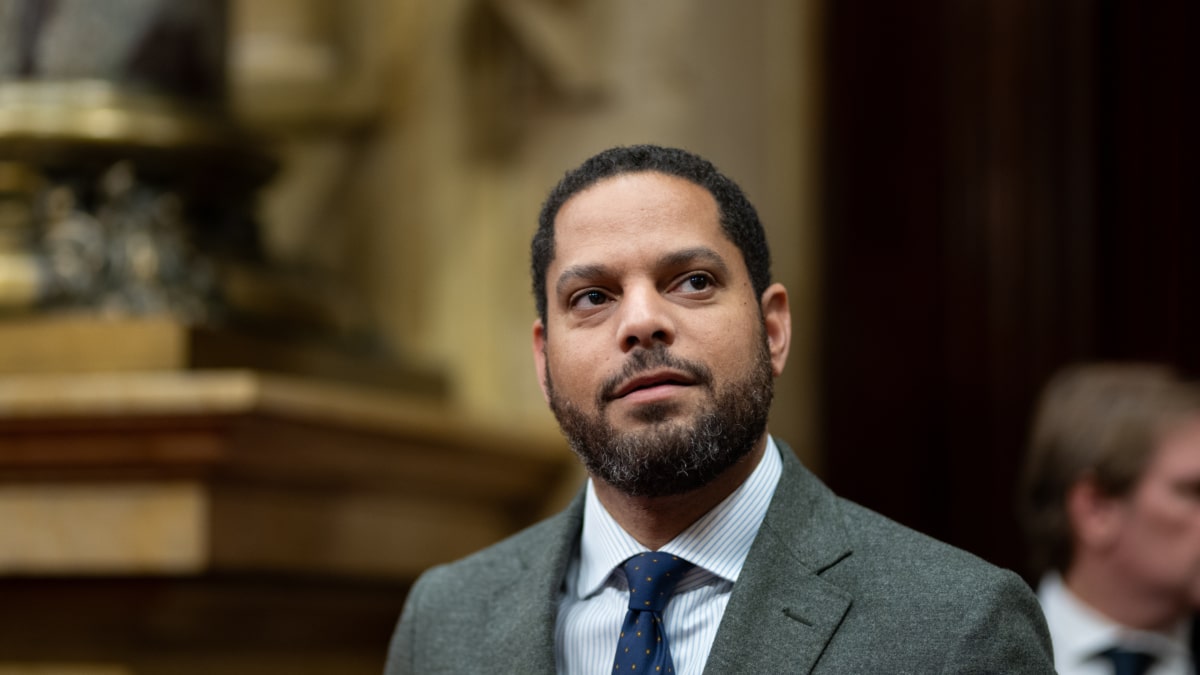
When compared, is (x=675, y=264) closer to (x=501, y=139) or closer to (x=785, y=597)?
(x=785, y=597)

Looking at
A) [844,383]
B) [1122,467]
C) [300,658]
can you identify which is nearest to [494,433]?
[300,658]

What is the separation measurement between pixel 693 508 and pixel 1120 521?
1.48m

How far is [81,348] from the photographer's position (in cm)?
324

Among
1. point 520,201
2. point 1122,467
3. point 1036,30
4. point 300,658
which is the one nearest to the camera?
point 1122,467

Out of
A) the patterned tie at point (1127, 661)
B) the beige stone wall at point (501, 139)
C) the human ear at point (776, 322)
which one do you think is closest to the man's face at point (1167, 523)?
the patterned tie at point (1127, 661)

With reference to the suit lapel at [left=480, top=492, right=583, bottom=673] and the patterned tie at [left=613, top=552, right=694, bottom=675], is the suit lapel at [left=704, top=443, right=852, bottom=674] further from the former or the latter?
the suit lapel at [left=480, top=492, right=583, bottom=673]

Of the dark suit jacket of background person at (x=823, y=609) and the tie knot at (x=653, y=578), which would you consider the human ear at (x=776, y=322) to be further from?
the tie knot at (x=653, y=578)

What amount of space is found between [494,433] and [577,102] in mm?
884

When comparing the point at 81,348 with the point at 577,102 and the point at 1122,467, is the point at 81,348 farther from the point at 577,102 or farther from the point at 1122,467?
the point at 1122,467

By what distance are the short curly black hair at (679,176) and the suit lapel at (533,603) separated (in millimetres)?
283

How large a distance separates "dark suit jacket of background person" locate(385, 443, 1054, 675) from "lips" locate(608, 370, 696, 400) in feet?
0.73

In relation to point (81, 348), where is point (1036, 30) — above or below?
above

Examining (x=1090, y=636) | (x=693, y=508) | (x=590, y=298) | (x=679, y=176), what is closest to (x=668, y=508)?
(x=693, y=508)

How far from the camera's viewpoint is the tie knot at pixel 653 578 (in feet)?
5.95
